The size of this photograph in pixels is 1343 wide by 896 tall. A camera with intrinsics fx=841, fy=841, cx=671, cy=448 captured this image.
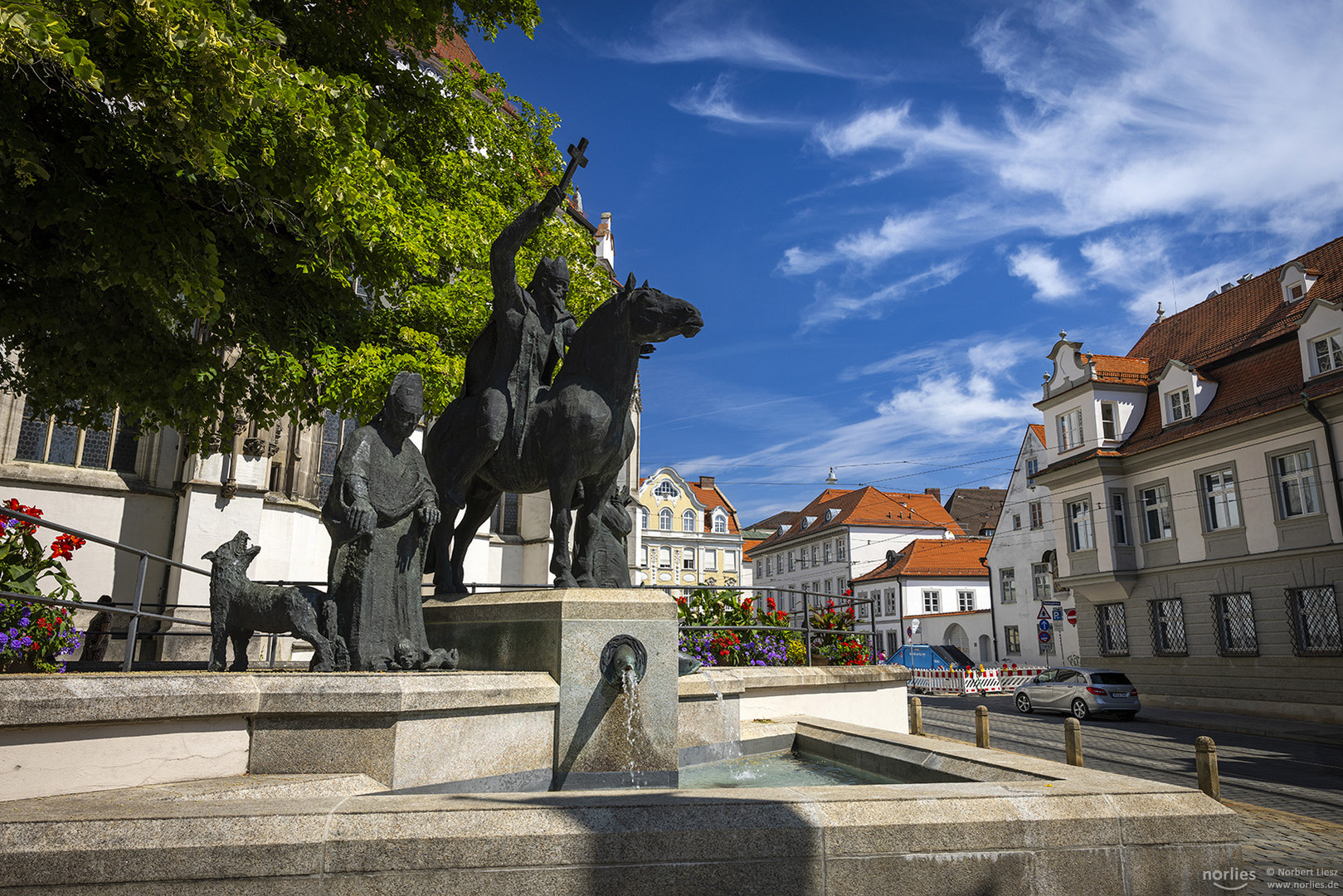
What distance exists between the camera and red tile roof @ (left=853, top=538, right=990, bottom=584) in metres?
53.7

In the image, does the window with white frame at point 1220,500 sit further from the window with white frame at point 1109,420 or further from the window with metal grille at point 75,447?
the window with metal grille at point 75,447

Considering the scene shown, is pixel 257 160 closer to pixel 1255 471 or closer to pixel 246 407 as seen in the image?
pixel 246 407

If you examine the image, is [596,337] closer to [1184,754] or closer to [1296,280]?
[1184,754]

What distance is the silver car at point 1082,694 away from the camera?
856 inches

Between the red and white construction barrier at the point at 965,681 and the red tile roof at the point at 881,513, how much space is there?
29.7m

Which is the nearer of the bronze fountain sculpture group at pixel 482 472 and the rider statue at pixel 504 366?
the bronze fountain sculpture group at pixel 482 472

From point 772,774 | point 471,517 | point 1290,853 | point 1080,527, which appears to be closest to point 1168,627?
point 1080,527

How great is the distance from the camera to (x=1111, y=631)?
28.8m

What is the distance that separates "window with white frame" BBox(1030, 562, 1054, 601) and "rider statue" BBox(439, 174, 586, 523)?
120 ft

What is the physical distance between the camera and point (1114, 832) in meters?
3.04

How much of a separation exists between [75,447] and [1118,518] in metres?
30.1

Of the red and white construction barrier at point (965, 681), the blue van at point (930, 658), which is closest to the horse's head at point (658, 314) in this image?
the red and white construction barrier at point (965, 681)

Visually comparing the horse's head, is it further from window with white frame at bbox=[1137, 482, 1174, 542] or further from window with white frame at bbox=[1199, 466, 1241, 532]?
window with white frame at bbox=[1137, 482, 1174, 542]

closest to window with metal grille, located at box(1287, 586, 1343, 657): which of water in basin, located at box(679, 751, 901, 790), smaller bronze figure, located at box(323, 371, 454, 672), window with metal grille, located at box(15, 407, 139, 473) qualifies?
water in basin, located at box(679, 751, 901, 790)
